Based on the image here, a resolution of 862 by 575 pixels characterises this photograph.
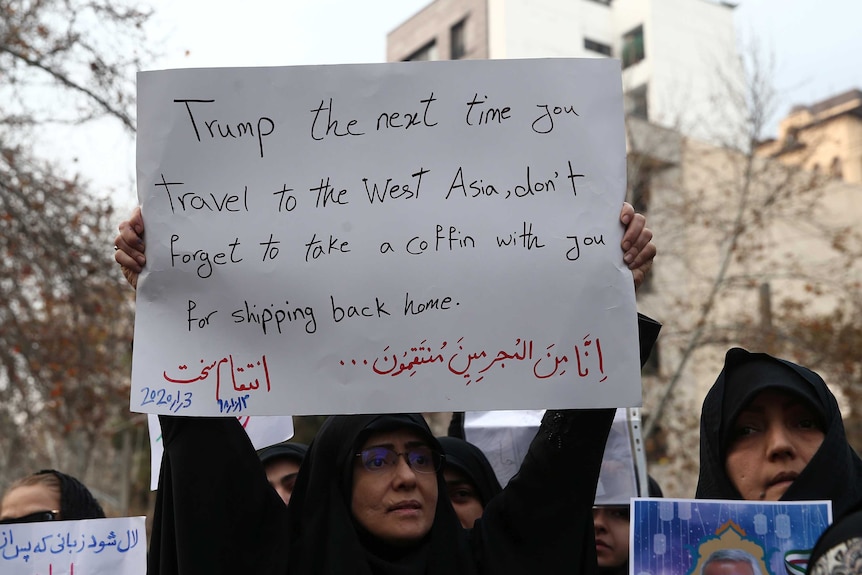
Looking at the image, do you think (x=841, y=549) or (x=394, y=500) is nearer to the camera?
(x=841, y=549)

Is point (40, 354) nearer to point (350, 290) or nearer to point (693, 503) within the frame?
point (350, 290)

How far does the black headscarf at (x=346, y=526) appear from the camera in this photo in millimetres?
2432

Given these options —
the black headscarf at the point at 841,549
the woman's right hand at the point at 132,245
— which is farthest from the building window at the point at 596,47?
the black headscarf at the point at 841,549

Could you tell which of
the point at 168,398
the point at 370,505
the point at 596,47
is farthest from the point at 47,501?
the point at 596,47

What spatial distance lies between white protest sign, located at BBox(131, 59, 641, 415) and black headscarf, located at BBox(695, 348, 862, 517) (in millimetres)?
329

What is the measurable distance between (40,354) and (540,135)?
26.3ft

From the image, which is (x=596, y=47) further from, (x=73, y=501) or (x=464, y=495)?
(x=73, y=501)

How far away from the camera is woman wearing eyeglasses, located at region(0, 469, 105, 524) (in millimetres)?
3223

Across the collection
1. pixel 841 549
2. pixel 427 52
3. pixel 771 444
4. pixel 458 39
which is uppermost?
pixel 427 52

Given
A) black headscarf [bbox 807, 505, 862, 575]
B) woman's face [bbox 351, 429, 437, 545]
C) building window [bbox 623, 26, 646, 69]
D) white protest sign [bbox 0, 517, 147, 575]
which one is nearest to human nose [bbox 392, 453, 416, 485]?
woman's face [bbox 351, 429, 437, 545]

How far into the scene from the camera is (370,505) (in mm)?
2496

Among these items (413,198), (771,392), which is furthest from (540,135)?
(771,392)

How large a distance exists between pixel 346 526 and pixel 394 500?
0.44 ft

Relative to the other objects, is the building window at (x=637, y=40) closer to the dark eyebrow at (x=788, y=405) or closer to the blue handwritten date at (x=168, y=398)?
the dark eyebrow at (x=788, y=405)
